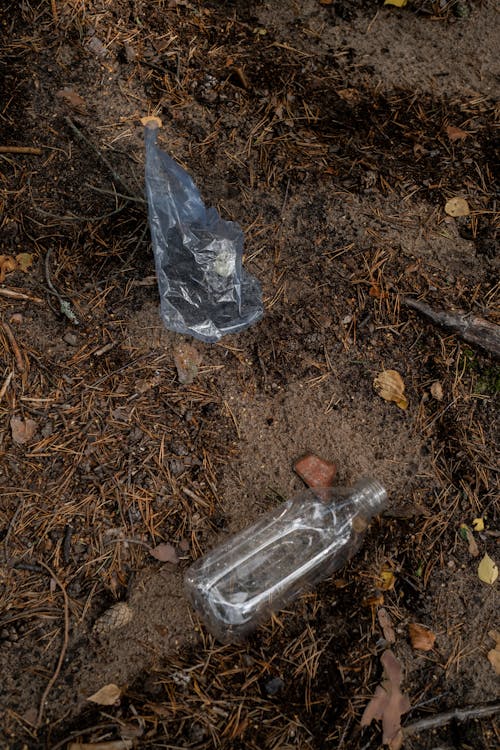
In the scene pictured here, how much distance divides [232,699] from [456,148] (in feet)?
8.05

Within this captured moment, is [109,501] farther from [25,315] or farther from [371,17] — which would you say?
[371,17]

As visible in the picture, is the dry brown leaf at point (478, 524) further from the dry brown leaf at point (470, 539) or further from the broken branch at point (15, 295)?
the broken branch at point (15, 295)

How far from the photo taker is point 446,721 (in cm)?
199

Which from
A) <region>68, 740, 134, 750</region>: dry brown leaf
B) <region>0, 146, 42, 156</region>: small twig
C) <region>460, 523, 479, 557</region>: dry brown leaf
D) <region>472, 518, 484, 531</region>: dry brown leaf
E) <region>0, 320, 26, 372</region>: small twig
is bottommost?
<region>68, 740, 134, 750</region>: dry brown leaf

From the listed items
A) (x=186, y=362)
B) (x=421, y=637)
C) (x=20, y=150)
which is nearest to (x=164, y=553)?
(x=186, y=362)

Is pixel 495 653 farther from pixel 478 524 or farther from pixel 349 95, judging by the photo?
pixel 349 95

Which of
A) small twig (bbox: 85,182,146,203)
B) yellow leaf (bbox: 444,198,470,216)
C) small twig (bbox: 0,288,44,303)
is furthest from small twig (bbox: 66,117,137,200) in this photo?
yellow leaf (bbox: 444,198,470,216)

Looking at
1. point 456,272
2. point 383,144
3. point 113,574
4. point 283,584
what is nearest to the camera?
point 113,574

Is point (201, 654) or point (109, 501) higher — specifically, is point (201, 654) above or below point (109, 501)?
below

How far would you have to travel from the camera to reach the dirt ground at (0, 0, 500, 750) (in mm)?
1949

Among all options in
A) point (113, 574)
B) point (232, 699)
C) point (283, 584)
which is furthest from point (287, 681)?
point (113, 574)

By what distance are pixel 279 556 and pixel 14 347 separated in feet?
4.09

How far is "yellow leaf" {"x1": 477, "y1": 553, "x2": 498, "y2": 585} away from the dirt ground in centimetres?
3

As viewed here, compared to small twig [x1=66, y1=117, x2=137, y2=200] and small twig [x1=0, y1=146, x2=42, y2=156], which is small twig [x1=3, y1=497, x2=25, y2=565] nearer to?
small twig [x1=66, y1=117, x2=137, y2=200]
